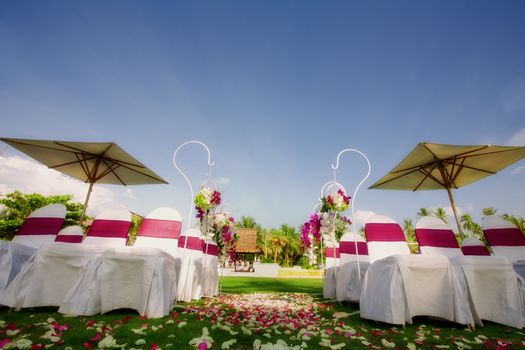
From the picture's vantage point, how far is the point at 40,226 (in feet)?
16.2

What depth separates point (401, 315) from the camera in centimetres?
334

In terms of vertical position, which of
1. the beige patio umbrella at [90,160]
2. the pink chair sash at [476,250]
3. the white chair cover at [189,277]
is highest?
the beige patio umbrella at [90,160]

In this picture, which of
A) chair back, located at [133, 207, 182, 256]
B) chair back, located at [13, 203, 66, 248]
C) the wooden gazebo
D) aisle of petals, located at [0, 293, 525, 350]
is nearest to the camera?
aisle of petals, located at [0, 293, 525, 350]

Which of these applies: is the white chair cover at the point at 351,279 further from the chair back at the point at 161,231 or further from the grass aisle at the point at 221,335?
the chair back at the point at 161,231

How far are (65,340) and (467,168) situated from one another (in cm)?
904

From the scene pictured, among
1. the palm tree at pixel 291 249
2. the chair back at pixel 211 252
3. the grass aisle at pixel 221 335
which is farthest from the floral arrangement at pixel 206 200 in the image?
the palm tree at pixel 291 249

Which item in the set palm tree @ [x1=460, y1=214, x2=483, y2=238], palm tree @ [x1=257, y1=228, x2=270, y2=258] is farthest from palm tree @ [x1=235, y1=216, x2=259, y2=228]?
palm tree @ [x1=460, y1=214, x2=483, y2=238]

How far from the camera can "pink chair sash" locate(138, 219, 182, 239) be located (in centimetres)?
553

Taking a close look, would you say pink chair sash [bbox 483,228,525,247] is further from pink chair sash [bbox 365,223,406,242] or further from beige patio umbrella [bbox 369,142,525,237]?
pink chair sash [bbox 365,223,406,242]

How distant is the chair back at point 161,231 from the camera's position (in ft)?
18.0

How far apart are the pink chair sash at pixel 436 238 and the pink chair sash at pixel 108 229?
6.47 m

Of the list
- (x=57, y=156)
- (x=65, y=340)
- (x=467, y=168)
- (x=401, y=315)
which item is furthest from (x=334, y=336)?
(x=57, y=156)

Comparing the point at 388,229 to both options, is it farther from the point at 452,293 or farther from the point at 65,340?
the point at 65,340

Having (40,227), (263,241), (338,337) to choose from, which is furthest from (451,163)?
(263,241)
